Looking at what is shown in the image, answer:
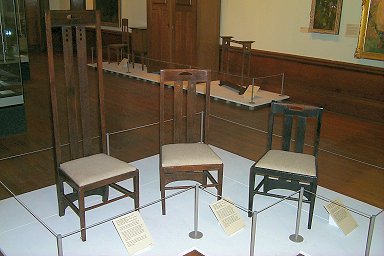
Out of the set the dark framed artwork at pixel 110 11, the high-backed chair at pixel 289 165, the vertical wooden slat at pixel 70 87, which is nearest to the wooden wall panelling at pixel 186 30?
the dark framed artwork at pixel 110 11

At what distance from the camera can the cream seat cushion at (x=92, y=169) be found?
267 centimetres

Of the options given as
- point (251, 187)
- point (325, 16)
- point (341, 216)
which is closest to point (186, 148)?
point (251, 187)

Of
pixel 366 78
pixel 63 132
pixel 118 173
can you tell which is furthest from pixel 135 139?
pixel 366 78

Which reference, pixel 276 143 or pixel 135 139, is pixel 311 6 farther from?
pixel 135 139

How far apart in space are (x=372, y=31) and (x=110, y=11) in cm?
692

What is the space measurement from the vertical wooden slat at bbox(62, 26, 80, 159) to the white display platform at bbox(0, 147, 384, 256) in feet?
1.72

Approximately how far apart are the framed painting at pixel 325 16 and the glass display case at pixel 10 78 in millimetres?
4335

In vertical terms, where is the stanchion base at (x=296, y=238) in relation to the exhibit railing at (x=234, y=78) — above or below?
below

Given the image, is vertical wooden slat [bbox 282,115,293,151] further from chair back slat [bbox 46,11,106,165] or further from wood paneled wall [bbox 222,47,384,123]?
wood paneled wall [bbox 222,47,384,123]

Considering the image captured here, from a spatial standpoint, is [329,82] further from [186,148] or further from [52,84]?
[52,84]

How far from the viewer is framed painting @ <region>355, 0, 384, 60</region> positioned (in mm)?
5660

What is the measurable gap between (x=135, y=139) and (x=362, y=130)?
9.75ft

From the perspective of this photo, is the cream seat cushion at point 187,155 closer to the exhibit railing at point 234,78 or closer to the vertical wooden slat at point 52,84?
the vertical wooden slat at point 52,84

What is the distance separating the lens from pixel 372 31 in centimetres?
578
